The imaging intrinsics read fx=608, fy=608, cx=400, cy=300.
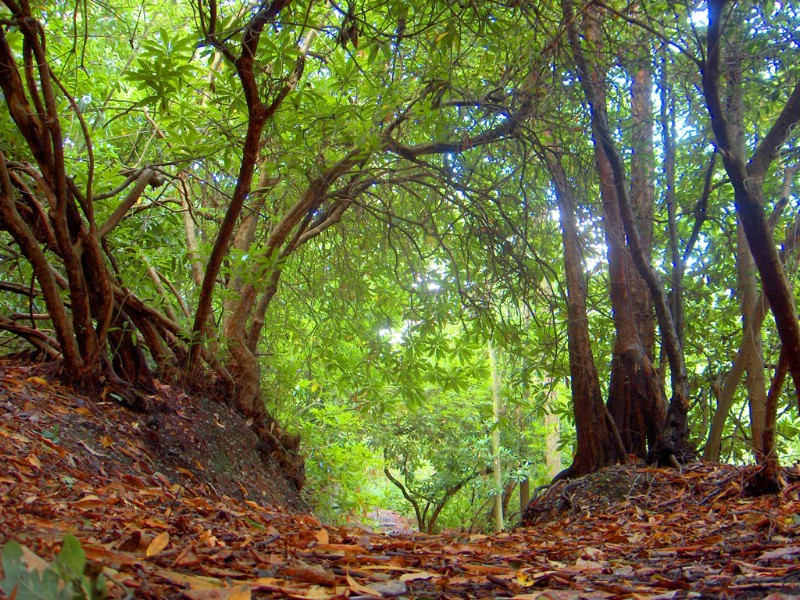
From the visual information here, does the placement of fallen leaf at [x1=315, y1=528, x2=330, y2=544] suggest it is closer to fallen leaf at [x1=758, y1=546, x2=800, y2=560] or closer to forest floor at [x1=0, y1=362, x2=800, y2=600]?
forest floor at [x1=0, y1=362, x2=800, y2=600]

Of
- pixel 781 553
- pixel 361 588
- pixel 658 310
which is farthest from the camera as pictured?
pixel 658 310

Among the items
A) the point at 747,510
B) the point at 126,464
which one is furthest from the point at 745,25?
the point at 126,464

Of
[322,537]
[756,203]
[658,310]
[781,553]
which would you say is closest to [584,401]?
[658,310]

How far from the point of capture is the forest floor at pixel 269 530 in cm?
129

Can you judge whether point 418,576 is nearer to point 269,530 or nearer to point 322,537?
point 322,537

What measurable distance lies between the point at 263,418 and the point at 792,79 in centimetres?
435

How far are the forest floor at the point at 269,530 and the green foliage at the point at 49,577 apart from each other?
2 centimetres

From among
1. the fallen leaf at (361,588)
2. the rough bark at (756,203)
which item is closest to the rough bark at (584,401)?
the rough bark at (756,203)

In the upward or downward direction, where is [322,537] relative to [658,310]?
downward

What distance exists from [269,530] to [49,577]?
1369mm

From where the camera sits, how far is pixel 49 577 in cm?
84

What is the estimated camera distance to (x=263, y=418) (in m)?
4.22

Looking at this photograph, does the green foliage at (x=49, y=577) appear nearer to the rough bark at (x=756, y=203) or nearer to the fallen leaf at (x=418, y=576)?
the fallen leaf at (x=418, y=576)

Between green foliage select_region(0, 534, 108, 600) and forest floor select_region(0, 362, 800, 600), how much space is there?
20 mm
